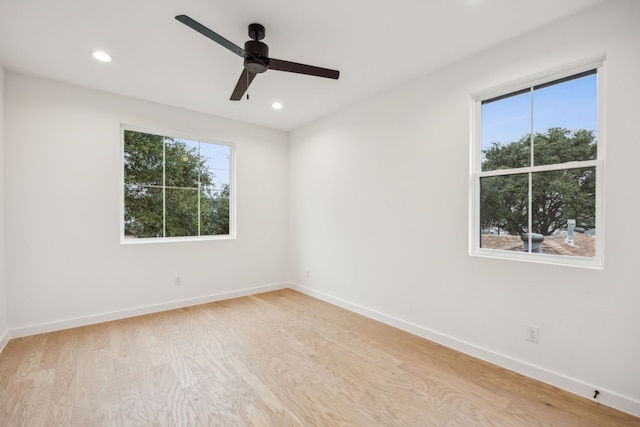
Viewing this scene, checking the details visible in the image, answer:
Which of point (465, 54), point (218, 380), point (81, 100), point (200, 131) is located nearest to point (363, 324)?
point (218, 380)

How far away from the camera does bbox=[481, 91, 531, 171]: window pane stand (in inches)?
94.7

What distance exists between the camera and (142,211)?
3686mm

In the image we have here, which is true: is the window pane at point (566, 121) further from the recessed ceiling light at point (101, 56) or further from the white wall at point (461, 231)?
the recessed ceiling light at point (101, 56)

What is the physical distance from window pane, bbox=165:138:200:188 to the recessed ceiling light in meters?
1.29

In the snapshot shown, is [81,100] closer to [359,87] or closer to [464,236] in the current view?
[359,87]

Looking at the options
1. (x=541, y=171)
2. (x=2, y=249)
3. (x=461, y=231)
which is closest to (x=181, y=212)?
(x=2, y=249)

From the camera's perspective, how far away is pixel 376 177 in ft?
11.3

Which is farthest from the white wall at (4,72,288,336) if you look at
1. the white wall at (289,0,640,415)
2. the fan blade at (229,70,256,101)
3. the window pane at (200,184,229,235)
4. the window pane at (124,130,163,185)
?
the white wall at (289,0,640,415)

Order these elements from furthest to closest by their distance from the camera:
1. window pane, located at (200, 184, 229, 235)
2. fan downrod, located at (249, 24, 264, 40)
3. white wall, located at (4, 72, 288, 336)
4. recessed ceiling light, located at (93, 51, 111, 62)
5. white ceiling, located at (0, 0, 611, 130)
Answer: window pane, located at (200, 184, 229, 235)
white wall, located at (4, 72, 288, 336)
recessed ceiling light, located at (93, 51, 111, 62)
fan downrod, located at (249, 24, 264, 40)
white ceiling, located at (0, 0, 611, 130)

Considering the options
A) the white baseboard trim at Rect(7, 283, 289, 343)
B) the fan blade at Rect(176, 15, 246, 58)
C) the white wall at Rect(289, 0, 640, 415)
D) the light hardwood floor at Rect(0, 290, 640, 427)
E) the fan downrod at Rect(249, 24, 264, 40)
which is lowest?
the light hardwood floor at Rect(0, 290, 640, 427)

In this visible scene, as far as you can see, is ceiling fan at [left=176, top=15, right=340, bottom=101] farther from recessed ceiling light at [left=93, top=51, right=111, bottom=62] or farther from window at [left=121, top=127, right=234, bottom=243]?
window at [left=121, top=127, right=234, bottom=243]

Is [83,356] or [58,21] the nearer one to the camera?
[58,21]

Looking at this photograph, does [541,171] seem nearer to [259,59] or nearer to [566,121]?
[566,121]

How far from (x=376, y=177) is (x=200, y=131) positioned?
8.18 ft
